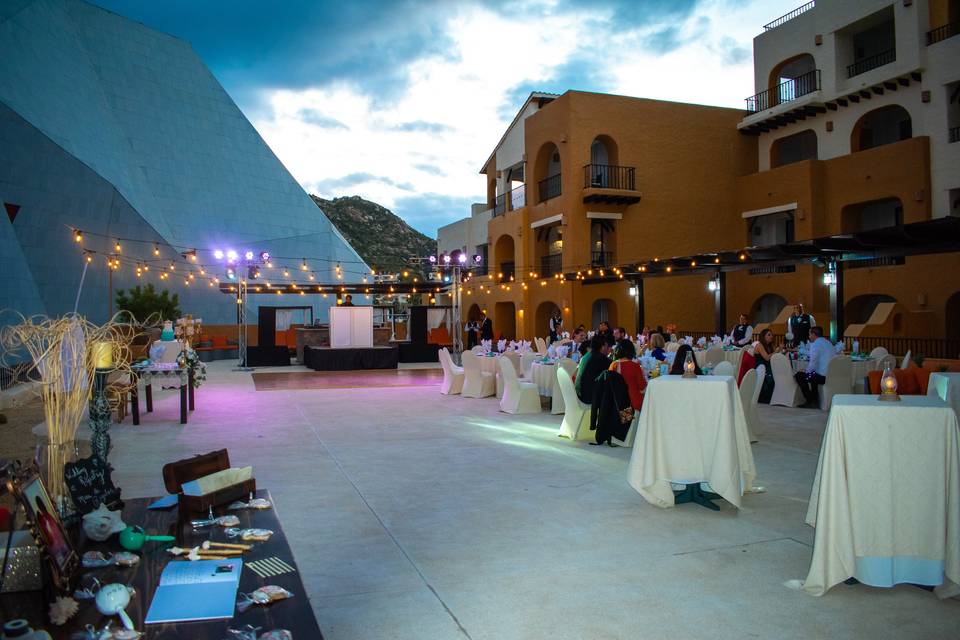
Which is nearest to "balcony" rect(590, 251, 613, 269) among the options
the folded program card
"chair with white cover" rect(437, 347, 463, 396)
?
"chair with white cover" rect(437, 347, 463, 396)

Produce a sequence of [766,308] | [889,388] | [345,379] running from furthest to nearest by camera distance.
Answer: [766,308] → [345,379] → [889,388]

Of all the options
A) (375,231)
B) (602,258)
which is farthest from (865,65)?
(375,231)

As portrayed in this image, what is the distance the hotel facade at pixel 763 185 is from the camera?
17062 mm

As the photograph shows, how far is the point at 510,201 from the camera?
2664 cm

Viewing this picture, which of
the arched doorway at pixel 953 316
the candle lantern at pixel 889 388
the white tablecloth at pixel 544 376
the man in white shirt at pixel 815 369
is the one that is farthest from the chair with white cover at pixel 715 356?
the arched doorway at pixel 953 316

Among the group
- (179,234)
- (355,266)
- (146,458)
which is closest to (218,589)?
(146,458)

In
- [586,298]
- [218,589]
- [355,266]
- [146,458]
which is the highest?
[355,266]

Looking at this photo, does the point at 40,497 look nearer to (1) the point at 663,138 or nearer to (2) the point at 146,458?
(2) the point at 146,458

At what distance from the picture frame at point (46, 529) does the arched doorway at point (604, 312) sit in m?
21.0

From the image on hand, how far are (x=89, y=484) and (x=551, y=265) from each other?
21.4m

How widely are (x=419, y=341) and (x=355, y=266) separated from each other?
1558 centimetres

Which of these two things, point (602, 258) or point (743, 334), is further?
point (602, 258)

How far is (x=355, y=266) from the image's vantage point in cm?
3647

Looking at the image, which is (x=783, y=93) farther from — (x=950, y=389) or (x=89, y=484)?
(x=89, y=484)
